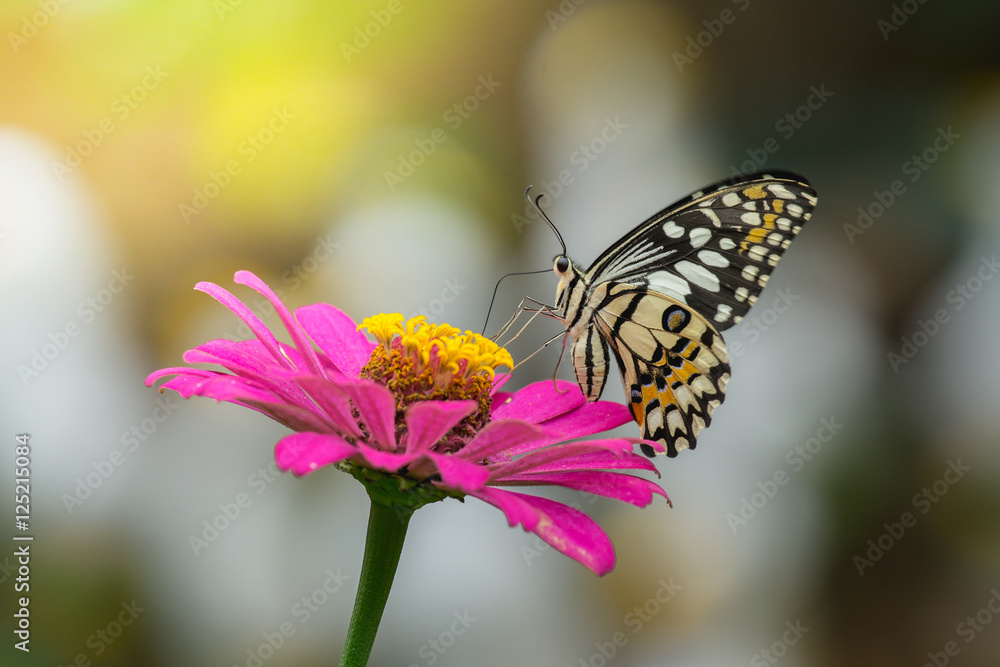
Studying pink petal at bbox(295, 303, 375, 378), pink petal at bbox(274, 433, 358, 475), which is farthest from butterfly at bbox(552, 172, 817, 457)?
pink petal at bbox(274, 433, 358, 475)

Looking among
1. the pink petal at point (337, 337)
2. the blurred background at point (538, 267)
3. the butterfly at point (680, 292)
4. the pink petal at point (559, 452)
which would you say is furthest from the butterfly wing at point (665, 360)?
the blurred background at point (538, 267)

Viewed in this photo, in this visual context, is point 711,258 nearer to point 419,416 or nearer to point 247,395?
point 419,416

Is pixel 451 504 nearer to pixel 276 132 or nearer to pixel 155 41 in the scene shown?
pixel 276 132

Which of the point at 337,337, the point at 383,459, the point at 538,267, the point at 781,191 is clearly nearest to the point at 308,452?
the point at 383,459

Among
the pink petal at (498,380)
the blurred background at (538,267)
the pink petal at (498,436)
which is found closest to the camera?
the pink petal at (498,436)

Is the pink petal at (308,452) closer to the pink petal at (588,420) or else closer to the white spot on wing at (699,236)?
the pink petal at (588,420)

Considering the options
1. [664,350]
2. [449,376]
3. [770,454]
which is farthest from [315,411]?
[770,454]
